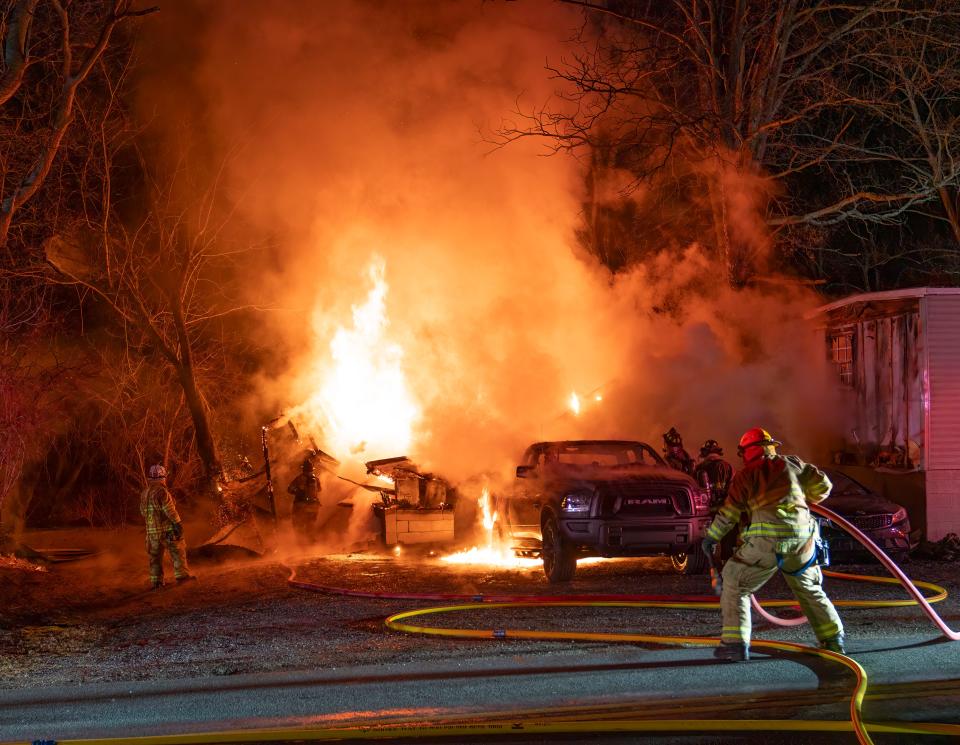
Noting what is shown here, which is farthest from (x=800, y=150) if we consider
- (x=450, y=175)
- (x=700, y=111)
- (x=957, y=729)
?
(x=957, y=729)

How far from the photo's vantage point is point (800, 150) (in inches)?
822

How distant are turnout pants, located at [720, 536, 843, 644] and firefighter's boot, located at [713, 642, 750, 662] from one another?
0.09ft

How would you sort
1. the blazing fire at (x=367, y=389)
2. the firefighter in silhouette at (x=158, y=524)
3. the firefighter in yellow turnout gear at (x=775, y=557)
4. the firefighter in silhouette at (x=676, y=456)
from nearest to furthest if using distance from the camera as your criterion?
the firefighter in yellow turnout gear at (x=775, y=557) < the firefighter in silhouette at (x=158, y=524) < the firefighter in silhouette at (x=676, y=456) < the blazing fire at (x=367, y=389)

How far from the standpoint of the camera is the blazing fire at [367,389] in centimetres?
1964

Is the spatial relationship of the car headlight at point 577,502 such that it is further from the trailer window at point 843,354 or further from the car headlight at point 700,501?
the trailer window at point 843,354

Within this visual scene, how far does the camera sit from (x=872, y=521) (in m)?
13.1

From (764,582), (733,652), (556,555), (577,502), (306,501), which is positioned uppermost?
(577,502)

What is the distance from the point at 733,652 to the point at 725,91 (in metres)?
14.8

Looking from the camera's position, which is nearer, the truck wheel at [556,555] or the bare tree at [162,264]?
the truck wheel at [556,555]

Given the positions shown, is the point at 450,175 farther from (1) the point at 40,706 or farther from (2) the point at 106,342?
(1) the point at 40,706

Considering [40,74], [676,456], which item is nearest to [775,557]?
[676,456]

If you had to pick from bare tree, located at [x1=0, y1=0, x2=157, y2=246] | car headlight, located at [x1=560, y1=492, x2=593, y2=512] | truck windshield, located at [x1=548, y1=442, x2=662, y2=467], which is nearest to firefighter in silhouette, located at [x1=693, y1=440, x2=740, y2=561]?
truck windshield, located at [x1=548, y1=442, x2=662, y2=467]

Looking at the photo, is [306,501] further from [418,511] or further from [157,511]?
[157,511]

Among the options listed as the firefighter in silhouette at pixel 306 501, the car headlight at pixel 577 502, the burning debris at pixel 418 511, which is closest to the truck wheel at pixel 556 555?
the car headlight at pixel 577 502
